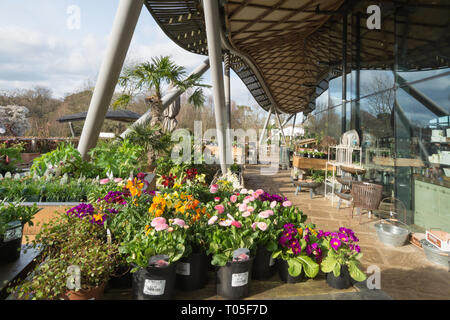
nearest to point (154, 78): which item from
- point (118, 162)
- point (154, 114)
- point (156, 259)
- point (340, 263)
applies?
point (154, 114)

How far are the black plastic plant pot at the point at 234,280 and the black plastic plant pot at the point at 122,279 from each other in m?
0.61

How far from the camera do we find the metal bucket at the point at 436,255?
329 centimetres

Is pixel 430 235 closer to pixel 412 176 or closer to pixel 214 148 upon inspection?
pixel 412 176

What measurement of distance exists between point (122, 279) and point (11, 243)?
0.88 meters

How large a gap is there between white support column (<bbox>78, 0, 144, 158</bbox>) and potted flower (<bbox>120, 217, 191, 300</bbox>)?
341 centimetres

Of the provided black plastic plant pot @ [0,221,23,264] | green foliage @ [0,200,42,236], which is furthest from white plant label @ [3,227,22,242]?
green foliage @ [0,200,42,236]

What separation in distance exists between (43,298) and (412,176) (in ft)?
18.7

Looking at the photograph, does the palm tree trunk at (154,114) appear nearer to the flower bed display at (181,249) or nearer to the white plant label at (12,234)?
the flower bed display at (181,249)

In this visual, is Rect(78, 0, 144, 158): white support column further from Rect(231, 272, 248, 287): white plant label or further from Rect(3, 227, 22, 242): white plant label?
Rect(231, 272, 248, 287): white plant label

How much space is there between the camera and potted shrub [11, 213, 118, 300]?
1285 millimetres

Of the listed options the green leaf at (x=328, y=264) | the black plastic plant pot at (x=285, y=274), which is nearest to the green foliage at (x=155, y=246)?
the black plastic plant pot at (x=285, y=274)

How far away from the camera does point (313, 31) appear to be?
1062 centimetres

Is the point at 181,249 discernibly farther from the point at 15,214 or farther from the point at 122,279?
the point at 15,214

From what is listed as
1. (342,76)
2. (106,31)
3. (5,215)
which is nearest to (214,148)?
(342,76)
